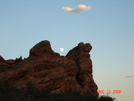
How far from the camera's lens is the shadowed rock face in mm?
47094

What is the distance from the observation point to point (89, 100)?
37.0 meters

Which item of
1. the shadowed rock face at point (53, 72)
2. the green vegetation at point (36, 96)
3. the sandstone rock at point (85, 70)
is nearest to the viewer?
the green vegetation at point (36, 96)

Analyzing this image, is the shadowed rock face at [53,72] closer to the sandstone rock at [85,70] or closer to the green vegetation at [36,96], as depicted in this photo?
the sandstone rock at [85,70]

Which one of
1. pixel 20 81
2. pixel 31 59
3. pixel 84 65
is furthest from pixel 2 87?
pixel 84 65

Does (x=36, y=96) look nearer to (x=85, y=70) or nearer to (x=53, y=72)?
(x=53, y=72)

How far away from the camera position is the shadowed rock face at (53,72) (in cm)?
4709

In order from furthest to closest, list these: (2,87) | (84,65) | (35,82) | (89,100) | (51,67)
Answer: (84,65)
(51,67)
(35,82)
(2,87)
(89,100)

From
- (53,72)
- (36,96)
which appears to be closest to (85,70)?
(53,72)

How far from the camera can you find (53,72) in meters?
48.9

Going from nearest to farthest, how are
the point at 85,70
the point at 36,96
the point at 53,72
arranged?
the point at 36,96 → the point at 53,72 → the point at 85,70

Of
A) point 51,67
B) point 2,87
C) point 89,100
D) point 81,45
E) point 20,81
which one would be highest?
point 81,45

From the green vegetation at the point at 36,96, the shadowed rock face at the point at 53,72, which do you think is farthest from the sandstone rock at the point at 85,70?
the green vegetation at the point at 36,96

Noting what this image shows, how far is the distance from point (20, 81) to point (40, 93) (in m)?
10.2

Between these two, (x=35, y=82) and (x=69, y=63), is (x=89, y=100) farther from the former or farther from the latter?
(x=69, y=63)
